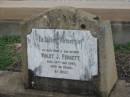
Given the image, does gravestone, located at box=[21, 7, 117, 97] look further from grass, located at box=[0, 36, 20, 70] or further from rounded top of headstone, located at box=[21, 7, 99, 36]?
grass, located at box=[0, 36, 20, 70]

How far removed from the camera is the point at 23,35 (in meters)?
3.73

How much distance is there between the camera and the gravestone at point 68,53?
3498 millimetres

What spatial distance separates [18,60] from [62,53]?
1.51 meters

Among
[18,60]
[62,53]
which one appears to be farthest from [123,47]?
[62,53]

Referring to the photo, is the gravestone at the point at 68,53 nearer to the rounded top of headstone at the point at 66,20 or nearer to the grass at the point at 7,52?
the rounded top of headstone at the point at 66,20

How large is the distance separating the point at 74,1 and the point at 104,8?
74 centimetres

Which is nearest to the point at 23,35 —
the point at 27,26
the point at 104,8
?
the point at 27,26

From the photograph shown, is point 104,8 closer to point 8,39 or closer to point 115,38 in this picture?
point 115,38

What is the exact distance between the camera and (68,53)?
3.60 meters

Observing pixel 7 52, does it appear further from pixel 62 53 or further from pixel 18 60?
pixel 62 53

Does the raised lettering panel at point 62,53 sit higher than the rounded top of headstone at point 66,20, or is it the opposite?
the rounded top of headstone at point 66,20

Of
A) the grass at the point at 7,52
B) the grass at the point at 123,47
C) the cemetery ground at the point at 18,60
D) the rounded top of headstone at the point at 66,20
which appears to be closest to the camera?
the rounded top of headstone at the point at 66,20

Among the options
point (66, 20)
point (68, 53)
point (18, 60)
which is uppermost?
point (66, 20)

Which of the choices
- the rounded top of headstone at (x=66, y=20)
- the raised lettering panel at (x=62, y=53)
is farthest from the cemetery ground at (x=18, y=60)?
the rounded top of headstone at (x=66, y=20)
